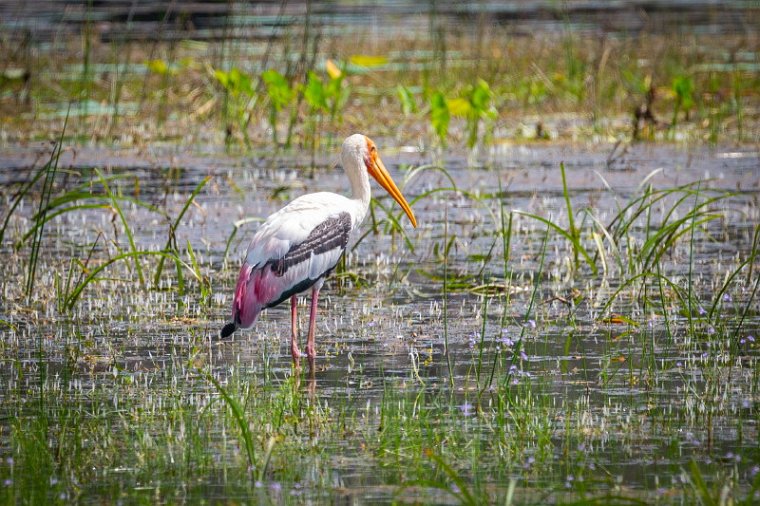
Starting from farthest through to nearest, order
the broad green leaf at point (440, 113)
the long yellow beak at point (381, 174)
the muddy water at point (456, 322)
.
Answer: the broad green leaf at point (440, 113), the long yellow beak at point (381, 174), the muddy water at point (456, 322)

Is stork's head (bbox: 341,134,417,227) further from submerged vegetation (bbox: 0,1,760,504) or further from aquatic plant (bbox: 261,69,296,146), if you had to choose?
aquatic plant (bbox: 261,69,296,146)

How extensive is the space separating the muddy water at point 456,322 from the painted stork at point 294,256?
21cm

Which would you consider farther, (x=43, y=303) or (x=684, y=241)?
(x=684, y=241)

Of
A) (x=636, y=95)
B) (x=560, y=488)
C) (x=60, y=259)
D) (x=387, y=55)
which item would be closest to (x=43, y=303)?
(x=60, y=259)

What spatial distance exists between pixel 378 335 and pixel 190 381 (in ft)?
3.85

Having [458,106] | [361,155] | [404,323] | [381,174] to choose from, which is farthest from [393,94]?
[404,323]

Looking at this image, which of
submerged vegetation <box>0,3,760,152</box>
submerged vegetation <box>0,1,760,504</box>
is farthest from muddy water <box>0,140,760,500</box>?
submerged vegetation <box>0,3,760,152</box>

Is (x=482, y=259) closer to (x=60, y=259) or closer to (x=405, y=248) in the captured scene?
(x=405, y=248)

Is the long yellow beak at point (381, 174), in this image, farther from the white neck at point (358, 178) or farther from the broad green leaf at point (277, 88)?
the broad green leaf at point (277, 88)

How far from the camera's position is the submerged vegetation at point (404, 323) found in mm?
4594

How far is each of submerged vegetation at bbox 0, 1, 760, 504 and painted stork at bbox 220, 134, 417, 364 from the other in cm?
23

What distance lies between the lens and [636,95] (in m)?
15.0

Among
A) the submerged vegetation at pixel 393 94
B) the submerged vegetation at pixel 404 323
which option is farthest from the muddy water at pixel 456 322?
the submerged vegetation at pixel 393 94

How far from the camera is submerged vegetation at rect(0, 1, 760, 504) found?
459cm
